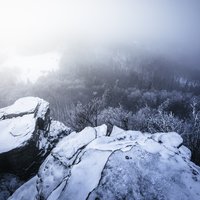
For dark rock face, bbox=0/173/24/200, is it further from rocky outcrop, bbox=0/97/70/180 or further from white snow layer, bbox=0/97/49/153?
white snow layer, bbox=0/97/49/153

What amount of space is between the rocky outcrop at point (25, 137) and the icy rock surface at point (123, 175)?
3.52 ft

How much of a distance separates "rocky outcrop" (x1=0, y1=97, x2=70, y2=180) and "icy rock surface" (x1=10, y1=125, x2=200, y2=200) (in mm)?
1072

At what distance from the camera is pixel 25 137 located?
6945 mm

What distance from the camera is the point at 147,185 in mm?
4246

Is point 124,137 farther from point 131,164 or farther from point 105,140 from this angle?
point 131,164

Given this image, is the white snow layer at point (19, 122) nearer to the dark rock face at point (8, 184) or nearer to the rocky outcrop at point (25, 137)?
the rocky outcrop at point (25, 137)

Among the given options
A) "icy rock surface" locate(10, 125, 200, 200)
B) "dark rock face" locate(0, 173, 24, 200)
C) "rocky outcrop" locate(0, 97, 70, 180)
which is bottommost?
"dark rock face" locate(0, 173, 24, 200)

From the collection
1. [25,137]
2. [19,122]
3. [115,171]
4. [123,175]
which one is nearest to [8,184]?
[25,137]

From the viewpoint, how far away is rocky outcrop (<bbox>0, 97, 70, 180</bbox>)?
6660 mm

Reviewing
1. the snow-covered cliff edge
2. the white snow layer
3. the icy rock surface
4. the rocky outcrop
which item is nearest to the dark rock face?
the rocky outcrop

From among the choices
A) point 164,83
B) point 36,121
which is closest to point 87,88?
point 164,83

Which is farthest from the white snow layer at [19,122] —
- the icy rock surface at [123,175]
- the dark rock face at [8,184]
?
the icy rock surface at [123,175]

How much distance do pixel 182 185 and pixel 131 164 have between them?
129cm

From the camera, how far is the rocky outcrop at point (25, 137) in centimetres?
666
